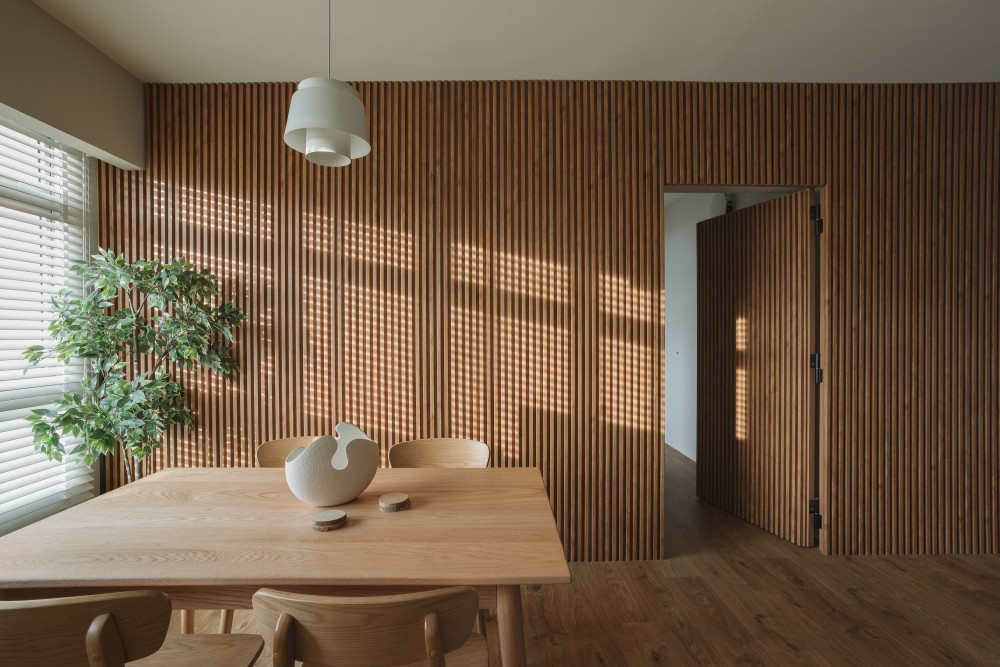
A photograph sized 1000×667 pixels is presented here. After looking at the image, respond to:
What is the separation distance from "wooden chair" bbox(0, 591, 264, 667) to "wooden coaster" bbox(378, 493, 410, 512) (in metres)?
0.76

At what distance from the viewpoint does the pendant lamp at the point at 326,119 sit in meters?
1.97

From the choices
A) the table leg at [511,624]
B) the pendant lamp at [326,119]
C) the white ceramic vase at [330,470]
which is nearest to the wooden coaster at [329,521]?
the white ceramic vase at [330,470]

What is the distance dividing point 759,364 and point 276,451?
3.51 m

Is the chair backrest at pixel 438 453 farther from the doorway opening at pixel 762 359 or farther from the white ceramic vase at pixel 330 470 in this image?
the doorway opening at pixel 762 359

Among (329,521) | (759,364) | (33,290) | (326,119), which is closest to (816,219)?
(759,364)

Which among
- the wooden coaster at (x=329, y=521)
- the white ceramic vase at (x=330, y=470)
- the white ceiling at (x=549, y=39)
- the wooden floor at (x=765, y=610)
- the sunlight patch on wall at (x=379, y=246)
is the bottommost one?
the wooden floor at (x=765, y=610)

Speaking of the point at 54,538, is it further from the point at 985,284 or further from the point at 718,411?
the point at 985,284

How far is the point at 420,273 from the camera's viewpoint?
3658mm

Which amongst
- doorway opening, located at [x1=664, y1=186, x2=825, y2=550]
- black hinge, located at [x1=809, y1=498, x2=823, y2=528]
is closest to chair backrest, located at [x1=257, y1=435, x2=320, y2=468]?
doorway opening, located at [x1=664, y1=186, x2=825, y2=550]

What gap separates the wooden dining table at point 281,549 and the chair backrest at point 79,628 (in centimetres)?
12

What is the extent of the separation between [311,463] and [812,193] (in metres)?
3.72

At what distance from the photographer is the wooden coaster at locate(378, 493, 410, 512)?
79.2 inches

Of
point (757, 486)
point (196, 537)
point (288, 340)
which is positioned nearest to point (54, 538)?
point (196, 537)

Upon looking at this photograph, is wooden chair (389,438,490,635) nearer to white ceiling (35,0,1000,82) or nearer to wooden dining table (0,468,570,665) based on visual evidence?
wooden dining table (0,468,570,665)
